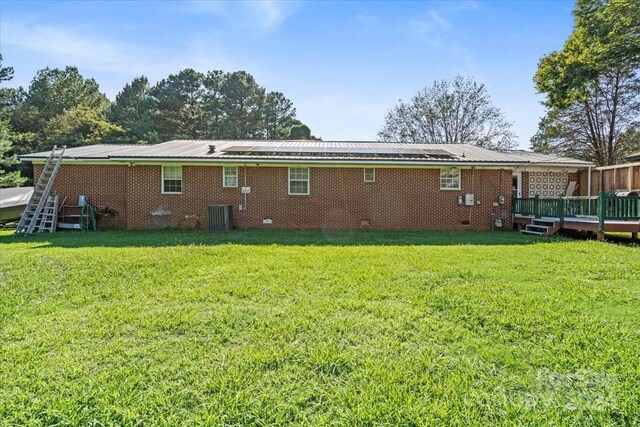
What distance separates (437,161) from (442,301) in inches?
349

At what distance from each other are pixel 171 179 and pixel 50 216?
14.5ft

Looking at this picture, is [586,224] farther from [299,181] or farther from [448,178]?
[299,181]

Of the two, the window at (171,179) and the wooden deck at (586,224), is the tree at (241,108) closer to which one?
the window at (171,179)

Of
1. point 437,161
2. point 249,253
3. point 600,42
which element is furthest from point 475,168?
point 249,253

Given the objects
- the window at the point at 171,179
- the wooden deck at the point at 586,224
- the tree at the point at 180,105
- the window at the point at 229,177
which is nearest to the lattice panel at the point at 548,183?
the wooden deck at the point at 586,224

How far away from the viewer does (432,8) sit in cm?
916

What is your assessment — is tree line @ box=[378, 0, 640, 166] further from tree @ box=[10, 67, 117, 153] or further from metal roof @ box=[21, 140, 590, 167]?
tree @ box=[10, 67, 117, 153]

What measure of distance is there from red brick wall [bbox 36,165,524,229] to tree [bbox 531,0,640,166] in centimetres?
691

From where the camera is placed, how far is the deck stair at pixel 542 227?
1097cm

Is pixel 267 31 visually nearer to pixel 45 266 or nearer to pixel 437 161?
pixel 437 161

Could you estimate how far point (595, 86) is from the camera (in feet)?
64.8

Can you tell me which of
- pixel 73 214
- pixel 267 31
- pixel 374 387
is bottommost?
pixel 374 387

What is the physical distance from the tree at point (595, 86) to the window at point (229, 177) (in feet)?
49.1

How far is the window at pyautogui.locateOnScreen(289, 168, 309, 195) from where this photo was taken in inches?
509
